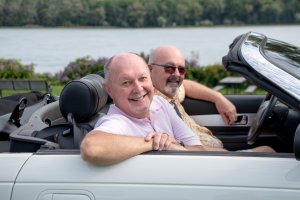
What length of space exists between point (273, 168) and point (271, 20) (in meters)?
4.92

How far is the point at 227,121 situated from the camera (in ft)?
14.9

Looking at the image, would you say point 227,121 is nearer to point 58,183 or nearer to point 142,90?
point 142,90

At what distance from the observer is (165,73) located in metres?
3.95

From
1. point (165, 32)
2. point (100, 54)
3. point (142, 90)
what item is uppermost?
point (142, 90)

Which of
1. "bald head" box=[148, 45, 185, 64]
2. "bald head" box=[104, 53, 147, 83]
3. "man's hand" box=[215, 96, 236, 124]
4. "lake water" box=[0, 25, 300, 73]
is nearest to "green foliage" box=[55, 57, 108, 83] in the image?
"lake water" box=[0, 25, 300, 73]

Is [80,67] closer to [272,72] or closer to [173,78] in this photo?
[173,78]

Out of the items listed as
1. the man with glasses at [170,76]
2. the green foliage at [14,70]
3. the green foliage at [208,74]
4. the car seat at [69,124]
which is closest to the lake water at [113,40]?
the green foliage at [208,74]

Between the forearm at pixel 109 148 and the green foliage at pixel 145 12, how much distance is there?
304 centimetres

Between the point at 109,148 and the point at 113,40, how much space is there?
6.79 metres

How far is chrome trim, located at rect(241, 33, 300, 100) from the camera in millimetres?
2674

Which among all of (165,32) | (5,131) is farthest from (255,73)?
(165,32)

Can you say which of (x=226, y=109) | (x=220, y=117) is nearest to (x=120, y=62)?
(x=226, y=109)

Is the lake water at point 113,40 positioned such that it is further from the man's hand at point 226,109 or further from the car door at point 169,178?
the car door at point 169,178

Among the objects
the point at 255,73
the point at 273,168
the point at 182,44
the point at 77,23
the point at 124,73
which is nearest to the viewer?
the point at 273,168
